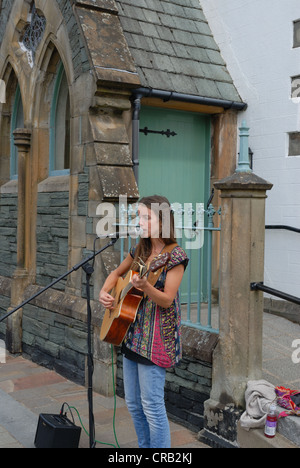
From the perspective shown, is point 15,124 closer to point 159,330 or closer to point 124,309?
point 124,309

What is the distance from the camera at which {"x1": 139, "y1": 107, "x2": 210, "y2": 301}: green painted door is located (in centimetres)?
674

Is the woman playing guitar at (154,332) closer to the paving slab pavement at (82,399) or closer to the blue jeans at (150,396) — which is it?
the blue jeans at (150,396)

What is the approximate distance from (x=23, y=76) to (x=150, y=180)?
2.41 metres

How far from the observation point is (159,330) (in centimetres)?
356

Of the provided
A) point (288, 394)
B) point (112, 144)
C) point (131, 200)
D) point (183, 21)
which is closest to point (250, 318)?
point (288, 394)

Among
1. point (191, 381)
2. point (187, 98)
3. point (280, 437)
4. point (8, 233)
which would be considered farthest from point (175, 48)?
point (280, 437)

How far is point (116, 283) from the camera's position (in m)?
3.94

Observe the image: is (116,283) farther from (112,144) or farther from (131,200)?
(112,144)

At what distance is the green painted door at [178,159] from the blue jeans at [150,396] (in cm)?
308

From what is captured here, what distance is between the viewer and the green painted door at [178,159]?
6.74m

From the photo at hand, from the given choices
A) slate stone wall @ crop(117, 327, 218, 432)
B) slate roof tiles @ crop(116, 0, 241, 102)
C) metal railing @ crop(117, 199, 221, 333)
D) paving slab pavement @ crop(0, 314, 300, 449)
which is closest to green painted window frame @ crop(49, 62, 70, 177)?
slate roof tiles @ crop(116, 0, 241, 102)

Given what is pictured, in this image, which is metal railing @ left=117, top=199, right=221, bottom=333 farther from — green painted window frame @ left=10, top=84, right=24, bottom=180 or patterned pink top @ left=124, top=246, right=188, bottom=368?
green painted window frame @ left=10, top=84, right=24, bottom=180

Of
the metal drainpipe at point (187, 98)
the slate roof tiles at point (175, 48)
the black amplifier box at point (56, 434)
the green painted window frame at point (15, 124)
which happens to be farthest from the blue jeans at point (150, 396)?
the green painted window frame at point (15, 124)

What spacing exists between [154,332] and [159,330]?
1.4 inches
